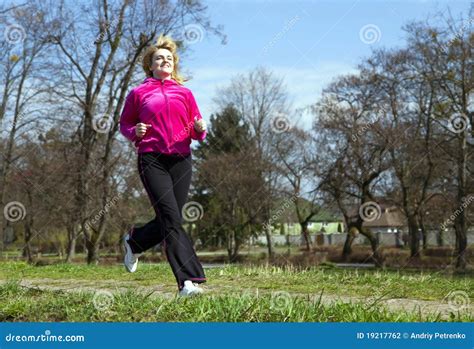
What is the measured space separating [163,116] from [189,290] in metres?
1.39

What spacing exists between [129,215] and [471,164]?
22.6 metres

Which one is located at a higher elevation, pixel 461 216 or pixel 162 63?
pixel 162 63

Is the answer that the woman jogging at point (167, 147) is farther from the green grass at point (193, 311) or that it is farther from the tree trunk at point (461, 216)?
the tree trunk at point (461, 216)

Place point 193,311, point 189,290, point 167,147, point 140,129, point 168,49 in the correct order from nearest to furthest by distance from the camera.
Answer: point 193,311
point 189,290
point 140,129
point 167,147
point 168,49

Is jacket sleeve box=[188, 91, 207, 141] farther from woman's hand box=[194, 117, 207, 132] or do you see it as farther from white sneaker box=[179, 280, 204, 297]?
white sneaker box=[179, 280, 204, 297]

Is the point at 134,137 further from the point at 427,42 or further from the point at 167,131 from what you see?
the point at 427,42

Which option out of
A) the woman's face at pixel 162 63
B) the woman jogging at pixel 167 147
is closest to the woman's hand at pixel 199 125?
the woman jogging at pixel 167 147

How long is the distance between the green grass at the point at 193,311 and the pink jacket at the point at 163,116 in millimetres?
1247

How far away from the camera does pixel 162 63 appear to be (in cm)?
467

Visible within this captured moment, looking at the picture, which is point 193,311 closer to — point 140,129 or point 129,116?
point 140,129

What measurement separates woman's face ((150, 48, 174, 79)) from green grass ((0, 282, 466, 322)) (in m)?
1.87

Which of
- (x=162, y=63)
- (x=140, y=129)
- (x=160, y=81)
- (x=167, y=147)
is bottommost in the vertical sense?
(x=167, y=147)

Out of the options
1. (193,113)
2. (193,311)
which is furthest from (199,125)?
(193,311)

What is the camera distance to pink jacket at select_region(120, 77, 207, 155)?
14.6 feet
